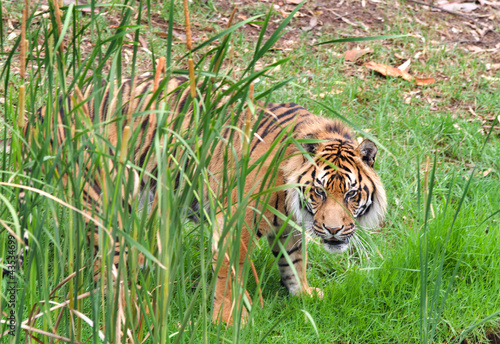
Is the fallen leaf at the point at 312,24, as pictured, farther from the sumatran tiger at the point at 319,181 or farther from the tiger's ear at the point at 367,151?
the tiger's ear at the point at 367,151

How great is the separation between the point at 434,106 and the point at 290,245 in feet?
7.48

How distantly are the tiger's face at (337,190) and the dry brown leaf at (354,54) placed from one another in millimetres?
2544

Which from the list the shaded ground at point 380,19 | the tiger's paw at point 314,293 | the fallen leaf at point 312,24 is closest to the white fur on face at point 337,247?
the tiger's paw at point 314,293

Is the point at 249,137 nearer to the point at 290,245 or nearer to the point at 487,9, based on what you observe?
the point at 290,245

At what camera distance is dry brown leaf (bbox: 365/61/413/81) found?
525 cm

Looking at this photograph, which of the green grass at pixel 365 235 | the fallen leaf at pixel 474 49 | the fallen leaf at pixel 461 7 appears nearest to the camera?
the green grass at pixel 365 235

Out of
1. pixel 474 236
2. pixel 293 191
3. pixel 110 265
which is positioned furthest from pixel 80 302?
pixel 474 236

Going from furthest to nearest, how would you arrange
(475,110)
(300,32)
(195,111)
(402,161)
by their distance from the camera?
(300,32) → (475,110) → (402,161) → (195,111)

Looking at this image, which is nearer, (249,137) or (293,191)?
(249,137)

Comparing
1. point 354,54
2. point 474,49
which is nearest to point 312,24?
point 354,54

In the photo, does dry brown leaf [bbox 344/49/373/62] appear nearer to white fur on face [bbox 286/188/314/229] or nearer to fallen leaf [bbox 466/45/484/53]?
fallen leaf [bbox 466/45/484/53]

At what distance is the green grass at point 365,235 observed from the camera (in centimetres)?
162

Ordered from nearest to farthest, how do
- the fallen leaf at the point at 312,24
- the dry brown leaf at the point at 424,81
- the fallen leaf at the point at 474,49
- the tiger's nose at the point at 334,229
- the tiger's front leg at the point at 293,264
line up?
the tiger's nose at the point at 334,229, the tiger's front leg at the point at 293,264, the dry brown leaf at the point at 424,81, the fallen leaf at the point at 474,49, the fallen leaf at the point at 312,24

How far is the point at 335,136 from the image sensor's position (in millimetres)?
3170
